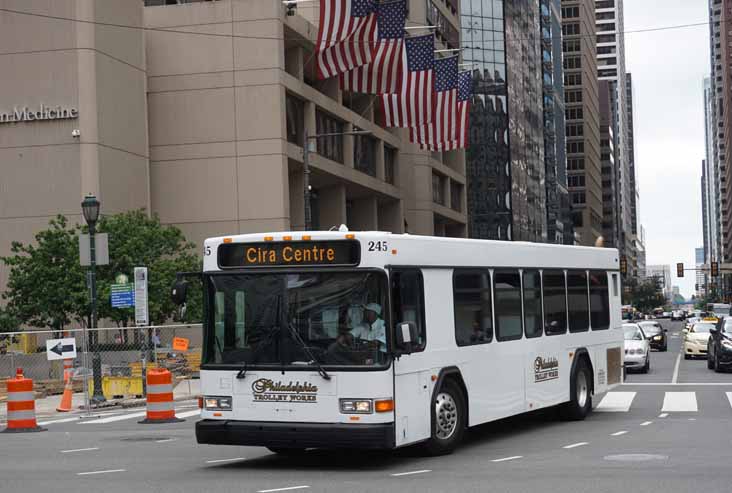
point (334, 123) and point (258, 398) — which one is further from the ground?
point (334, 123)

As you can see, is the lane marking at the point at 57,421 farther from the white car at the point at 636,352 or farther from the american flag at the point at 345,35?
the white car at the point at 636,352

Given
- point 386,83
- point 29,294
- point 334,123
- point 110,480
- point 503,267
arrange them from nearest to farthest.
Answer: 1. point 110,480
2. point 503,267
3. point 386,83
4. point 29,294
5. point 334,123

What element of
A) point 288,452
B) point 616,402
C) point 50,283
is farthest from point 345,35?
point 288,452

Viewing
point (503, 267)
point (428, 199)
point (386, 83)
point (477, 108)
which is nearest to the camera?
point (503, 267)

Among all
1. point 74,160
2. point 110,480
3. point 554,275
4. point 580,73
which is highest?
point 580,73

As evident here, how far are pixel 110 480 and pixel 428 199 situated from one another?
61.0 metres

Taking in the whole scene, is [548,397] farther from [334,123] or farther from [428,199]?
[428,199]

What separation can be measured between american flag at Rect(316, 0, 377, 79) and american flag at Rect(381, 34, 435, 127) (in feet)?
6.00

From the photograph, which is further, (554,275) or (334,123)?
(334,123)

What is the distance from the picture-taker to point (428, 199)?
239ft

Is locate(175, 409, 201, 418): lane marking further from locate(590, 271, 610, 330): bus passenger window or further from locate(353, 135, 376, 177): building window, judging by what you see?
locate(353, 135, 376, 177): building window

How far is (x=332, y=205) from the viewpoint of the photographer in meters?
58.6

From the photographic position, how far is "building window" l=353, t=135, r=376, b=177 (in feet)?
200

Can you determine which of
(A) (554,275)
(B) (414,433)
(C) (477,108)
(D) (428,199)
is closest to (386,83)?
(A) (554,275)
